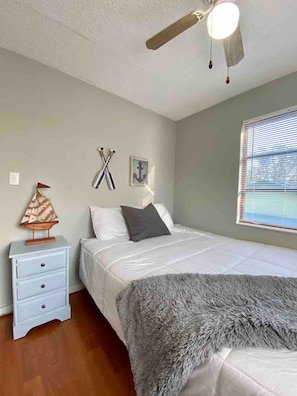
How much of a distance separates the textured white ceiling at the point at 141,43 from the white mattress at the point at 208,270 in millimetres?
1795

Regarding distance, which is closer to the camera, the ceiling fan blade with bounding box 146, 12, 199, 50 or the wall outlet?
the ceiling fan blade with bounding box 146, 12, 199, 50

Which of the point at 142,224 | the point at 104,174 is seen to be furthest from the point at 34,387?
the point at 104,174

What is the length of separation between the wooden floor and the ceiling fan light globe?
86.0 inches

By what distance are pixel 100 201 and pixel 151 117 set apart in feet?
5.00

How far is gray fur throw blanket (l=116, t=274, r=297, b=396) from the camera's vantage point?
69 centimetres

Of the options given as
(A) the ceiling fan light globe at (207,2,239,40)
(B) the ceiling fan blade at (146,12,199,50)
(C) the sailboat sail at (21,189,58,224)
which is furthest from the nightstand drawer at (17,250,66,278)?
(A) the ceiling fan light globe at (207,2,239,40)

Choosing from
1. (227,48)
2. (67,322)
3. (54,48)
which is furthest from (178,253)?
(54,48)

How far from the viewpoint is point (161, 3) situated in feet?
3.92

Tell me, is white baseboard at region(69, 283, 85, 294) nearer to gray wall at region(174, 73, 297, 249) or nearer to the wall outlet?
the wall outlet

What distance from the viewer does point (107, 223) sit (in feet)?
6.95

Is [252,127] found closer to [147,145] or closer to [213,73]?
[213,73]

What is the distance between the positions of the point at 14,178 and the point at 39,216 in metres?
0.42

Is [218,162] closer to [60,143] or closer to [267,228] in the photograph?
[267,228]

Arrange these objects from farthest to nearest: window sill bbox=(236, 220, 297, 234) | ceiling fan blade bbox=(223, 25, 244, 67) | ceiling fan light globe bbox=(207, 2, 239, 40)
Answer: window sill bbox=(236, 220, 297, 234) → ceiling fan blade bbox=(223, 25, 244, 67) → ceiling fan light globe bbox=(207, 2, 239, 40)
